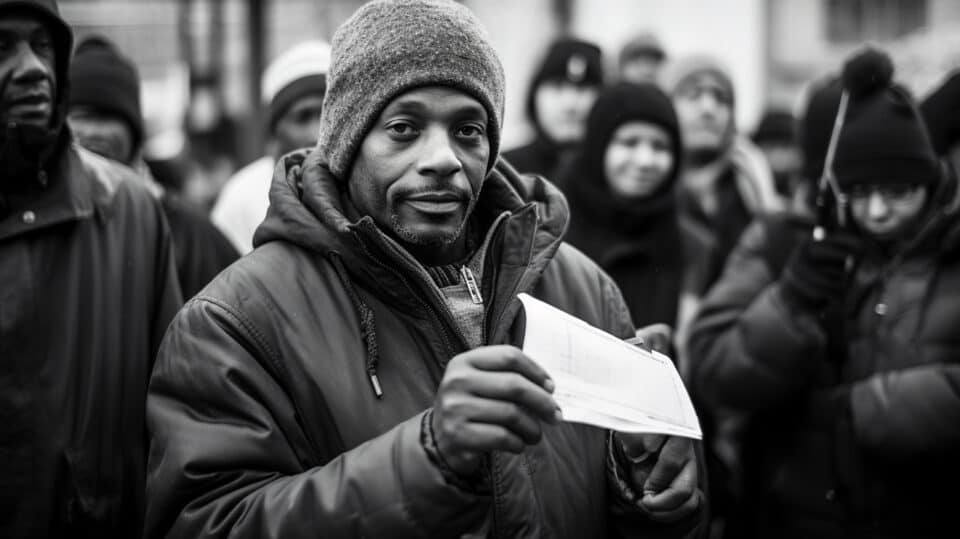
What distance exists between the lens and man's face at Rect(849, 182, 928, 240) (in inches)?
143

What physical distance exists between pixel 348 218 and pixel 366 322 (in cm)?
30

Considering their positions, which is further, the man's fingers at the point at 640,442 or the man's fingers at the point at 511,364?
the man's fingers at the point at 640,442

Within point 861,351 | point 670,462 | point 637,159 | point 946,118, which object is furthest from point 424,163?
point 946,118

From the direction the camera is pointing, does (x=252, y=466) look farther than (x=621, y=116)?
No

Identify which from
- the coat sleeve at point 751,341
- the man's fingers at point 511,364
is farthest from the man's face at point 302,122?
the man's fingers at point 511,364

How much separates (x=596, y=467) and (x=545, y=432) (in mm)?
155

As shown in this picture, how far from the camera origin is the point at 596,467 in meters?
2.31

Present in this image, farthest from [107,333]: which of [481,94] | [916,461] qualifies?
[916,461]

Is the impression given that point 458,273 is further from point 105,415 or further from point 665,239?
point 665,239

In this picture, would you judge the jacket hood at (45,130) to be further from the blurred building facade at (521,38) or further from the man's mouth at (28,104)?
the blurred building facade at (521,38)

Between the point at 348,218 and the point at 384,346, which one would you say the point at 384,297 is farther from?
the point at 348,218

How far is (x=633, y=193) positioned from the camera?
458 centimetres

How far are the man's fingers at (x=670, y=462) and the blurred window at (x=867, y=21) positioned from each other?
1622 centimetres

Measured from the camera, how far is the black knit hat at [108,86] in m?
4.30
